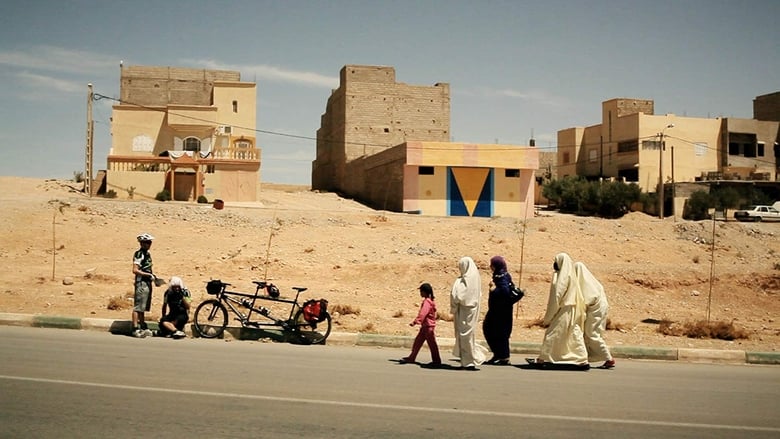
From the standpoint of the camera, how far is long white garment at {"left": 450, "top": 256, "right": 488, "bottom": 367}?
925 cm

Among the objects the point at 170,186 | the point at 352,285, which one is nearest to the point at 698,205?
the point at 170,186

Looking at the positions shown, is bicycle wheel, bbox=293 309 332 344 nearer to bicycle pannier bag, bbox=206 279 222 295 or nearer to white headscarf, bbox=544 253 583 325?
bicycle pannier bag, bbox=206 279 222 295

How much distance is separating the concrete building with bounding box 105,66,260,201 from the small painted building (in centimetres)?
796

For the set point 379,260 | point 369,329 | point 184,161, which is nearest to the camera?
point 369,329

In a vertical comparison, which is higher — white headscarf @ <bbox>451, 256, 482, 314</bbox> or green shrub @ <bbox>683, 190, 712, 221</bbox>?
green shrub @ <bbox>683, 190, 712, 221</bbox>

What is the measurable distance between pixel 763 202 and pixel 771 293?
37.2 meters

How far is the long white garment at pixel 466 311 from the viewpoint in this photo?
364 inches

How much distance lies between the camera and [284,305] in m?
14.6

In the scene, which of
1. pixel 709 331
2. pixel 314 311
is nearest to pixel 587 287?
pixel 314 311

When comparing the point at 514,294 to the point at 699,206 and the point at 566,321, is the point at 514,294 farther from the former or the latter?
the point at 699,206

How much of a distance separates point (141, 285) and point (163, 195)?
2518 cm

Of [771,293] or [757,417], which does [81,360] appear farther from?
[771,293]

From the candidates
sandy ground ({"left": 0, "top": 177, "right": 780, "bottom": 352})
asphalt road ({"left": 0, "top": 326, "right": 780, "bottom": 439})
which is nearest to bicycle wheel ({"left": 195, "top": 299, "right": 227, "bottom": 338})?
asphalt road ({"left": 0, "top": 326, "right": 780, "bottom": 439})

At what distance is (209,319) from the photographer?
465 inches
